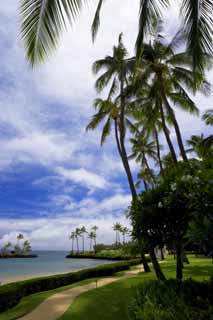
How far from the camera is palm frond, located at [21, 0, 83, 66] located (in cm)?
453

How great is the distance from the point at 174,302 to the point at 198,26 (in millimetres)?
4906

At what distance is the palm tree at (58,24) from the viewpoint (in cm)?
455

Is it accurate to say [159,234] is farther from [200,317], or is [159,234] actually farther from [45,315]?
[200,317]

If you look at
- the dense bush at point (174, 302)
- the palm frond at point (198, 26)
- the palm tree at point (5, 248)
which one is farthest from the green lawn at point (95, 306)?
the palm tree at point (5, 248)

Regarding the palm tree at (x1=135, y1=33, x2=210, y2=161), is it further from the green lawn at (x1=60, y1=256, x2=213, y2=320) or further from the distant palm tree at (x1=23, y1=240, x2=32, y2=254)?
the distant palm tree at (x1=23, y1=240, x2=32, y2=254)

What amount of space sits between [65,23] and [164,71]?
12.3 meters

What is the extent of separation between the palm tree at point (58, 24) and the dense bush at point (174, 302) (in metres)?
4.07

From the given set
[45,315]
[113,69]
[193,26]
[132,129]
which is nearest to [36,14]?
[193,26]

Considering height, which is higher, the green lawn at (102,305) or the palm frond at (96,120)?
the palm frond at (96,120)

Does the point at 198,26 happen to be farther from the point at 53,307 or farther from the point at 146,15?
the point at 53,307

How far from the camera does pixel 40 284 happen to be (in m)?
14.4

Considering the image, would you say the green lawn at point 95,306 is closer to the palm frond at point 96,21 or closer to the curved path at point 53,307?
the curved path at point 53,307

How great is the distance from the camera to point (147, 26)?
5480 millimetres

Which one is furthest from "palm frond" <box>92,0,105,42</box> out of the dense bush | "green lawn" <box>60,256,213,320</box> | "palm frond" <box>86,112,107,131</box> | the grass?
"palm frond" <box>86,112,107,131</box>
